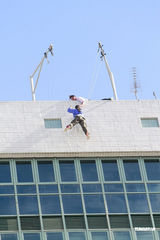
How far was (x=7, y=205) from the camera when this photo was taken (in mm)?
53625

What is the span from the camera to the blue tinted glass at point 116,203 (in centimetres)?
5453

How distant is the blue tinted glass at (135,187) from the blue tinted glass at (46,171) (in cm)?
390

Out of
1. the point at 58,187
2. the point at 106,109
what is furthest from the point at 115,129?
the point at 58,187

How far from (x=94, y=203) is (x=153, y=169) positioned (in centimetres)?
403

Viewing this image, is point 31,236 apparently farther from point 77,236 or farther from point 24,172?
point 24,172

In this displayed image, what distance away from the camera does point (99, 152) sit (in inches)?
2217

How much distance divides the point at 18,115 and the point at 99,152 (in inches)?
189

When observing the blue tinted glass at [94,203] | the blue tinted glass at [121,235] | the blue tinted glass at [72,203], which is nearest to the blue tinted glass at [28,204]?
the blue tinted glass at [72,203]

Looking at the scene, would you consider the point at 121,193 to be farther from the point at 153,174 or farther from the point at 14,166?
the point at 14,166

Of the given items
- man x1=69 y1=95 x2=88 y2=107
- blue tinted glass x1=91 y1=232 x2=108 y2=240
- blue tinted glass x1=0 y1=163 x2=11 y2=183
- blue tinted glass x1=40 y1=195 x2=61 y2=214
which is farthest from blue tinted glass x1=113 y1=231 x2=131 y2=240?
man x1=69 y1=95 x2=88 y2=107

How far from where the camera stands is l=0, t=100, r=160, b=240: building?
5350 cm

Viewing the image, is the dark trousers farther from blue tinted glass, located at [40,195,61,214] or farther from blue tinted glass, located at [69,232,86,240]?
blue tinted glass, located at [69,232,86,240]

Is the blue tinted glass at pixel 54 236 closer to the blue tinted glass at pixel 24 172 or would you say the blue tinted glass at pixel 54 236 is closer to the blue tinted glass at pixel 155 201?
the blue tinted glass at pixel 24 172

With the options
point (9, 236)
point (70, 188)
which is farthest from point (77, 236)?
point (9, 236)
